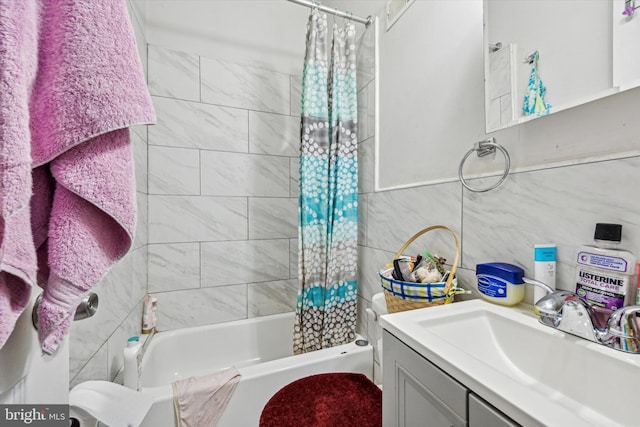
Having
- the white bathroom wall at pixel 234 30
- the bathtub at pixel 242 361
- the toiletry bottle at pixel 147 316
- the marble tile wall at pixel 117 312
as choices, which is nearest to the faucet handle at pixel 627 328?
the bathtub at pixel 242 361

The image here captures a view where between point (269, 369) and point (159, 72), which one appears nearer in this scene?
point (269, 369)

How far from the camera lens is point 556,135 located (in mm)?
657

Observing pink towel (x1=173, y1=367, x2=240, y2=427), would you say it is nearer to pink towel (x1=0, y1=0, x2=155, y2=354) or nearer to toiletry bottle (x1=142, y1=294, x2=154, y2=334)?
toiletry bottle (x1=142, y1=294, x2=154, y2=334)

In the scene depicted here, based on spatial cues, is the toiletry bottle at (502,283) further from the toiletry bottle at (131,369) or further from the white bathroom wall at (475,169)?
the toiletry bottle at (131,369)

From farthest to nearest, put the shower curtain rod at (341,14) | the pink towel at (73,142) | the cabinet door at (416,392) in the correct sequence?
the shower curtain rod at (341,14) < the cabinet door at (416,392) < the pink towel at (73,142)

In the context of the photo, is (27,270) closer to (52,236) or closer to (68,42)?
(52,236)

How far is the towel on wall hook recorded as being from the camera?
67 centimetres

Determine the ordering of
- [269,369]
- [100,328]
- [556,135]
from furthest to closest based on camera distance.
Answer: [269,369] → [100,328] → [556,135]

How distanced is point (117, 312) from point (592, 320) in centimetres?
153

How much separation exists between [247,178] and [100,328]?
3.65 ft

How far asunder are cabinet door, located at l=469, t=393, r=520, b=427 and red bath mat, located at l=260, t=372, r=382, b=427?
69cm

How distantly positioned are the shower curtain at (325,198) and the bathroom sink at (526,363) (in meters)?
0.79

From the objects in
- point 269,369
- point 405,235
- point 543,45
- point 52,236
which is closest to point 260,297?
point 269,369

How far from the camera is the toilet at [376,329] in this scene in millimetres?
1022
